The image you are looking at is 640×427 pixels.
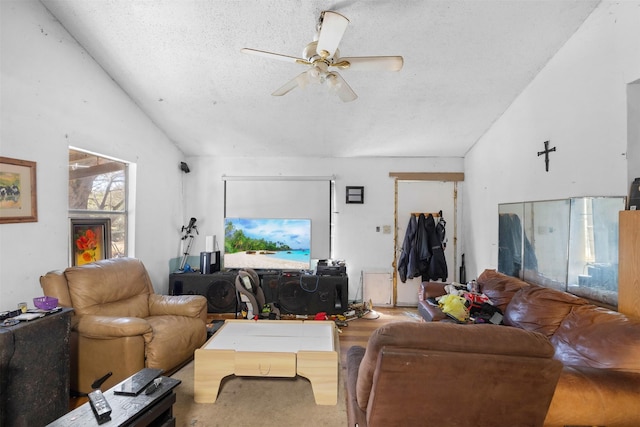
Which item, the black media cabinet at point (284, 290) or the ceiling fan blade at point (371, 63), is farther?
the black media cabinet at point (284, 290)

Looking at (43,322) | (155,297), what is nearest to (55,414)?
(43,322)

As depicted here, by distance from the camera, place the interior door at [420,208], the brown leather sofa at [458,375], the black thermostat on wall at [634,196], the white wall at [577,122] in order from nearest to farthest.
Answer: the brown leather sofa at [458,375] → the black thermostat on wall at [634,196] → the white wall at [577,122] → the interior door at [420,208]

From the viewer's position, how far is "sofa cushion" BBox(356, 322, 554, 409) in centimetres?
112

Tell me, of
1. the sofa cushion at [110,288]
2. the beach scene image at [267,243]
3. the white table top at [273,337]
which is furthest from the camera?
the beach scene image at [267,243]

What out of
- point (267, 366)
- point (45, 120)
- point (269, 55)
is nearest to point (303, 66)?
point (269, 55)

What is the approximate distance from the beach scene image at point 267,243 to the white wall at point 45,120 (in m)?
Result: 1.71

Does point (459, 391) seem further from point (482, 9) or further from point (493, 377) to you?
point (482, 9)

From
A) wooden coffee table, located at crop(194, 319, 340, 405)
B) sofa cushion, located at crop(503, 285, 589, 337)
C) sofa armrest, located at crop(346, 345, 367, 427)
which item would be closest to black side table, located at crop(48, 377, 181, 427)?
wooden coffee table, located at crop(194, 319, 340, 405)

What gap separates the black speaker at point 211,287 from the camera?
3.95 meters

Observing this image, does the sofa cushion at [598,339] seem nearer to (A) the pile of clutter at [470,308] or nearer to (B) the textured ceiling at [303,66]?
(A) the pile of clutter at [470,308]

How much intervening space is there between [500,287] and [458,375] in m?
2.07

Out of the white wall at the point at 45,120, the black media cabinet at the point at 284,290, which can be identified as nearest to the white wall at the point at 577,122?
the black media cabinet at the point at 284,290

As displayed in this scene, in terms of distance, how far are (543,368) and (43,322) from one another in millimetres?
2550

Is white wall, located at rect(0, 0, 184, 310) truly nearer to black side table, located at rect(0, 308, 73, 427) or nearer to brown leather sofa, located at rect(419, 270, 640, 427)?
black side table, located at rect(0, 308, 73, 427)
